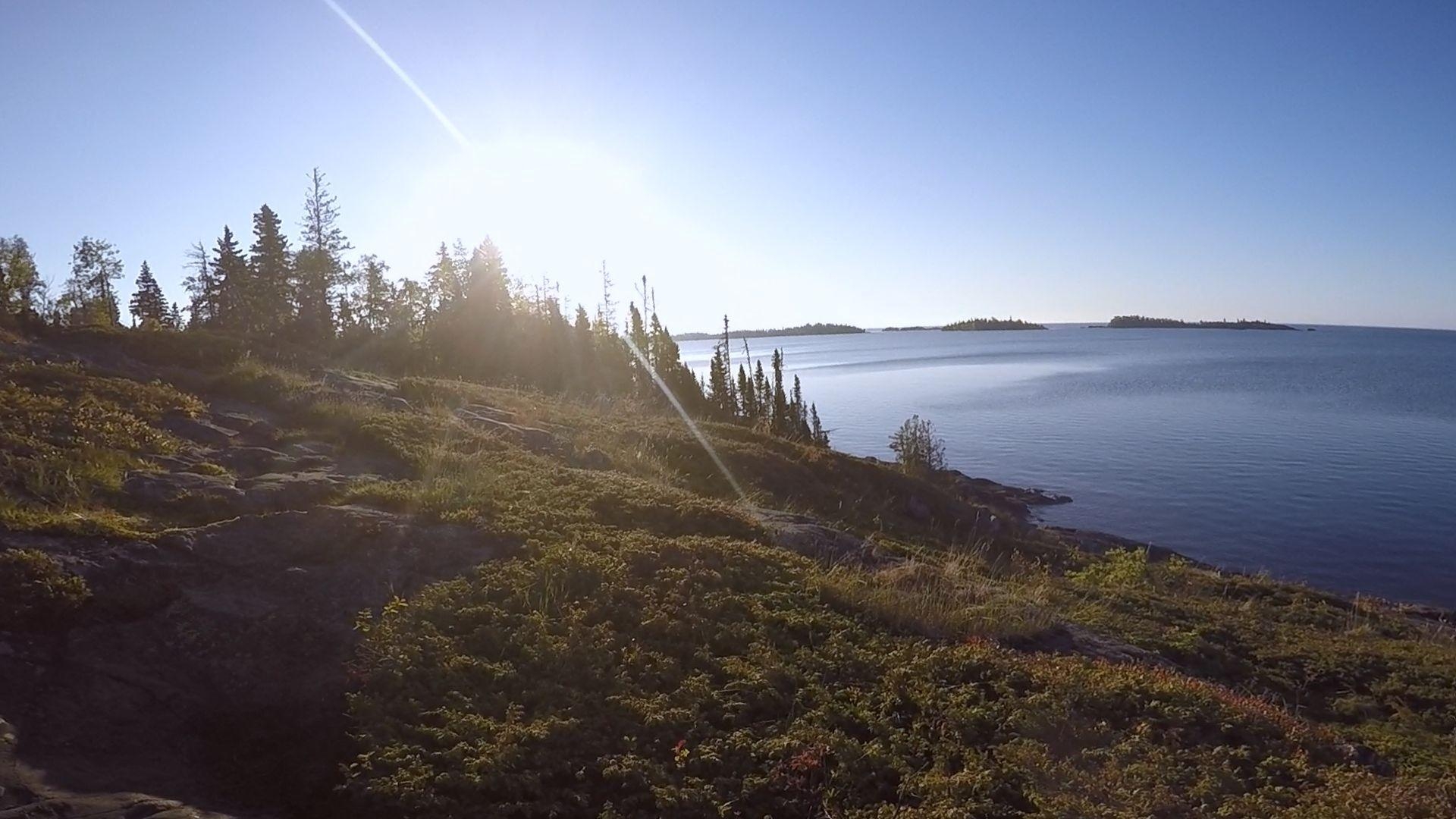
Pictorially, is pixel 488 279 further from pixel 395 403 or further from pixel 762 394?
pixel 395 403

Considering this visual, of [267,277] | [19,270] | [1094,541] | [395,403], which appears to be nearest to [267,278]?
[267,277]

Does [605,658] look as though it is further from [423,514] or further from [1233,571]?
[1233,571]

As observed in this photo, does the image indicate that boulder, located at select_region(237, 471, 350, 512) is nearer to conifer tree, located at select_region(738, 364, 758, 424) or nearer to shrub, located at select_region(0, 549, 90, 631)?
shrub, located at select_region(0, 549, 90, 631)

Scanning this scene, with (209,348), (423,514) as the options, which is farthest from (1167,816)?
(209,348)

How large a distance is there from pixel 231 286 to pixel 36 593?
6249 cm

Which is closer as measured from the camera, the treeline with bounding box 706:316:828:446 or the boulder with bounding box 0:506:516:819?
the boulder with bounding box 0:506:516:819

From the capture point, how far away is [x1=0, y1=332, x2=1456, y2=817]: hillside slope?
543cm

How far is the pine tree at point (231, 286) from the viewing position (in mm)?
54312

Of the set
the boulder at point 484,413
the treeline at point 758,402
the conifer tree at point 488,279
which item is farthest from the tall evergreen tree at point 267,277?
the boulder at point 484,413

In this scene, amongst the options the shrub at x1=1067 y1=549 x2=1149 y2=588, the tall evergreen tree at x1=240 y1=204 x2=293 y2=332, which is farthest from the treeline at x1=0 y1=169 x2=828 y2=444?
the shrub at x1=1067 y1=549 x2=1149 y2=588

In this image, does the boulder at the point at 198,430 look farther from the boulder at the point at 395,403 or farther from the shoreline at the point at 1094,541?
the shoreline at the point at 1094,541

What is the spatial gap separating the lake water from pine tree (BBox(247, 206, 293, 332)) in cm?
4201

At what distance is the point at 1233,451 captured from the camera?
164ft

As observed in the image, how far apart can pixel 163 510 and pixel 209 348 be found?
10257mm
